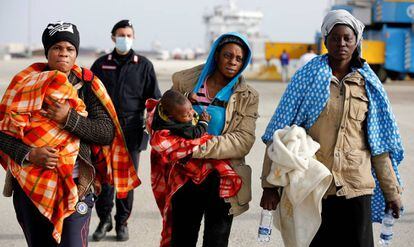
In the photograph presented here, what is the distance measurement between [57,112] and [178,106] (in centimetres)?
66

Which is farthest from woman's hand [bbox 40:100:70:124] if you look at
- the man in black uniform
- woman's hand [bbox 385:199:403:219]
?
the man in black uniform

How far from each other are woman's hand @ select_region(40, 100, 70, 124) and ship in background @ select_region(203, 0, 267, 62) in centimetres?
8865

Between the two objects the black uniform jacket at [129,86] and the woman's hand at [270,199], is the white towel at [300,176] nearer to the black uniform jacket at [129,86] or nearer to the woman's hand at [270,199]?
the woman's hand at [270,199]

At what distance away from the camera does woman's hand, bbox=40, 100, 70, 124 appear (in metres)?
3.15

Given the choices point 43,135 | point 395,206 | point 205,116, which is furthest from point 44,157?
point 395,206

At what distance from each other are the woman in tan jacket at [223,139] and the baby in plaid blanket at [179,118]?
107mm

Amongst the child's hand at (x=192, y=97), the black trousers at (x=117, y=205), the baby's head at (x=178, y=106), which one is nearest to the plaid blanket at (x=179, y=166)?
the baby's head at (x=178, y=106)

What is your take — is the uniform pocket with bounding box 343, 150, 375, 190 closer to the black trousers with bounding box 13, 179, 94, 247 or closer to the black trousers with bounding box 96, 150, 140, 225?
the black trousers with bounding box 13, 179, 94, 247

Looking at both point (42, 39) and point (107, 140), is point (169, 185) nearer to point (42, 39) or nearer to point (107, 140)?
point (107, 140)

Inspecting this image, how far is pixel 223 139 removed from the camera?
11.4ft

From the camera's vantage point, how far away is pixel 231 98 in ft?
11.7

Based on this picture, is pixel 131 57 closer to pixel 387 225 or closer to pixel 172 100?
pixel 172 100

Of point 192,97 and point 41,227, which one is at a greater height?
point 192,97

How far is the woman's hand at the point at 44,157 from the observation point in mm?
3117
